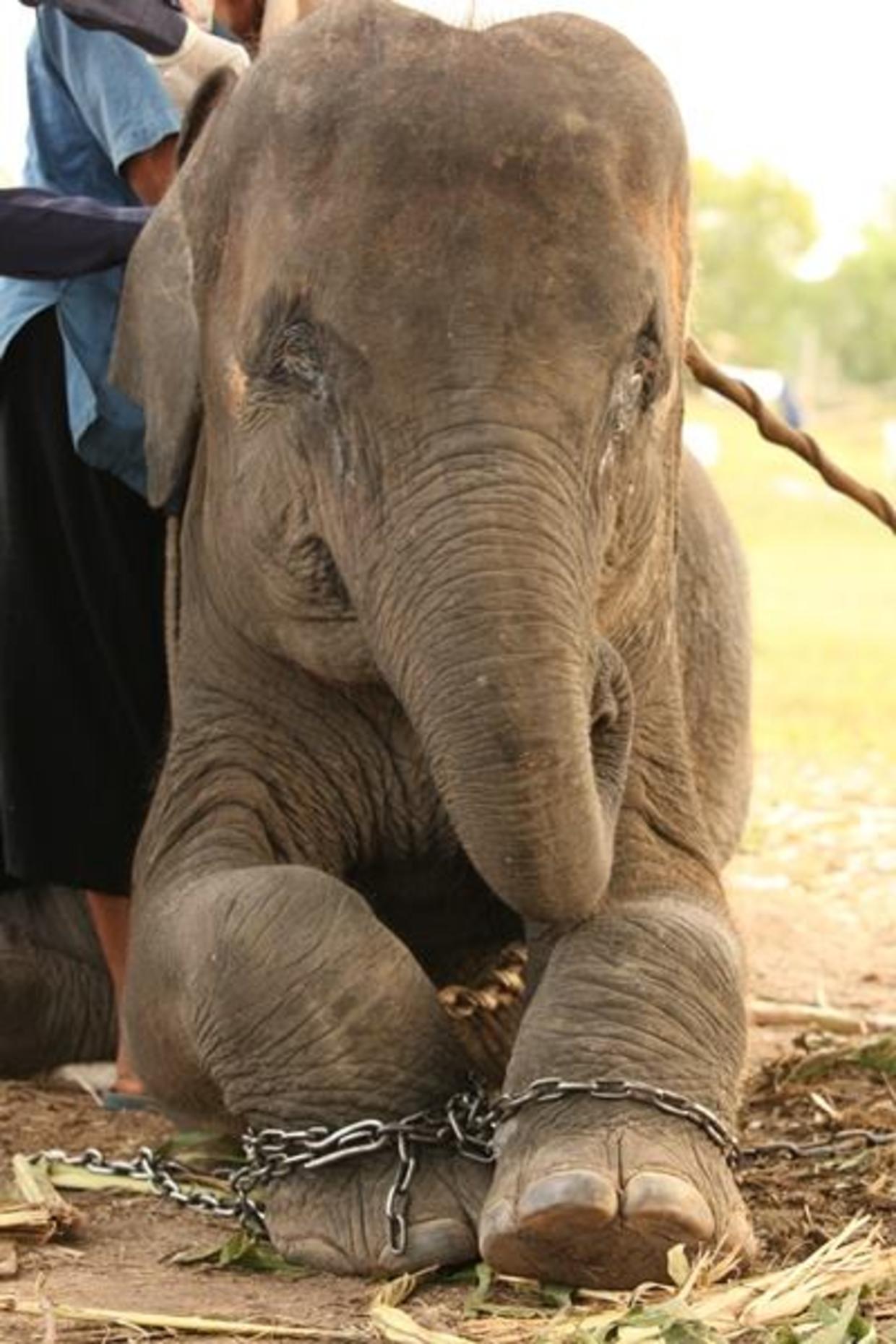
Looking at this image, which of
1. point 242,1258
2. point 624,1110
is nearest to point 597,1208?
point 624,1110

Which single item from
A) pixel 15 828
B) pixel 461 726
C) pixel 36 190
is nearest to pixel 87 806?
pixel 15 828

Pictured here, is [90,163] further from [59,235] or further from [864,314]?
[864,314]

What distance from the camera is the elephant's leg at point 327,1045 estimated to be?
4660mm

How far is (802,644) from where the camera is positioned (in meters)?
21.1

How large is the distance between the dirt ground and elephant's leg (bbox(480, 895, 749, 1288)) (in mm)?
185

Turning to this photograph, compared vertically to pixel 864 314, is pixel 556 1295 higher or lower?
higher

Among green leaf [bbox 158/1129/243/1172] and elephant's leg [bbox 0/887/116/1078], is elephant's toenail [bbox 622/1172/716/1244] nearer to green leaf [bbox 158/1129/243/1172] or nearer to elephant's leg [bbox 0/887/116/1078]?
green leaf [bbox 158/1129/243/1172]

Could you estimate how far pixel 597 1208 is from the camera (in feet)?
14.3

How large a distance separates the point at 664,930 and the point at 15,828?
186cm

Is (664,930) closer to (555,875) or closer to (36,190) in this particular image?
(555,875)

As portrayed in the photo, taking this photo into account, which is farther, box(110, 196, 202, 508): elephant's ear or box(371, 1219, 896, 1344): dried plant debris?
box(110, 196, 202, 508): elephant's ear

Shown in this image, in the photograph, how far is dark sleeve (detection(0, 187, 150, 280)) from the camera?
5836mm

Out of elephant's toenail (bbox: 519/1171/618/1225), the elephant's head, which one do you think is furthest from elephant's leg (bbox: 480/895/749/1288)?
the elephant's head

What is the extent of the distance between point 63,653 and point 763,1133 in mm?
1701
